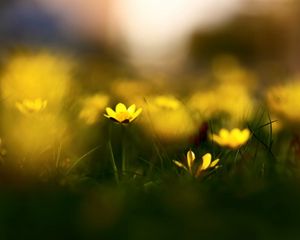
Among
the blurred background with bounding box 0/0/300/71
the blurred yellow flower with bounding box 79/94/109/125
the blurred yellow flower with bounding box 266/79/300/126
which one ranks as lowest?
the blurred yellow flower with bounding box 266/79/300/126

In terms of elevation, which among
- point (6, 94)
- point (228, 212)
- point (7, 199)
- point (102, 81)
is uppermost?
point (102, 81)

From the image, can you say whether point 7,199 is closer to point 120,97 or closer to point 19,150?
point 19,150

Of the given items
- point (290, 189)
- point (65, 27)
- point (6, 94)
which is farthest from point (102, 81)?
point (65, 27)

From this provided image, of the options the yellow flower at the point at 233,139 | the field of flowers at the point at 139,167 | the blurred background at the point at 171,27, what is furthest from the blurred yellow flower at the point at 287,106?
the blurred background at the point at 171,27

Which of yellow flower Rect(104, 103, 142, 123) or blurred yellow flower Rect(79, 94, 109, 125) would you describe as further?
blurred yellow flower Rect(79, 94, 109, 125)

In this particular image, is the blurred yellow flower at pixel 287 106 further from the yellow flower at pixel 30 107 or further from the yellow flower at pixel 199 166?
the yellow flower at pixel 30 107

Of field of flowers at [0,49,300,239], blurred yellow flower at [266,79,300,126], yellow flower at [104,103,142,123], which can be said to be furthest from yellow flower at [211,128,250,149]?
blurred yellow flower at [266,79,300,126]

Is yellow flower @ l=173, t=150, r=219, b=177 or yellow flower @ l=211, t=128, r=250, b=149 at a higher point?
yellow flower @ l=211, t=128, r=250, b=149

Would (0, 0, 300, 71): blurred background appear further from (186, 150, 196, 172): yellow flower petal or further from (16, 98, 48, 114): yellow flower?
(186, 150, 196, 172): yellow flower petal
